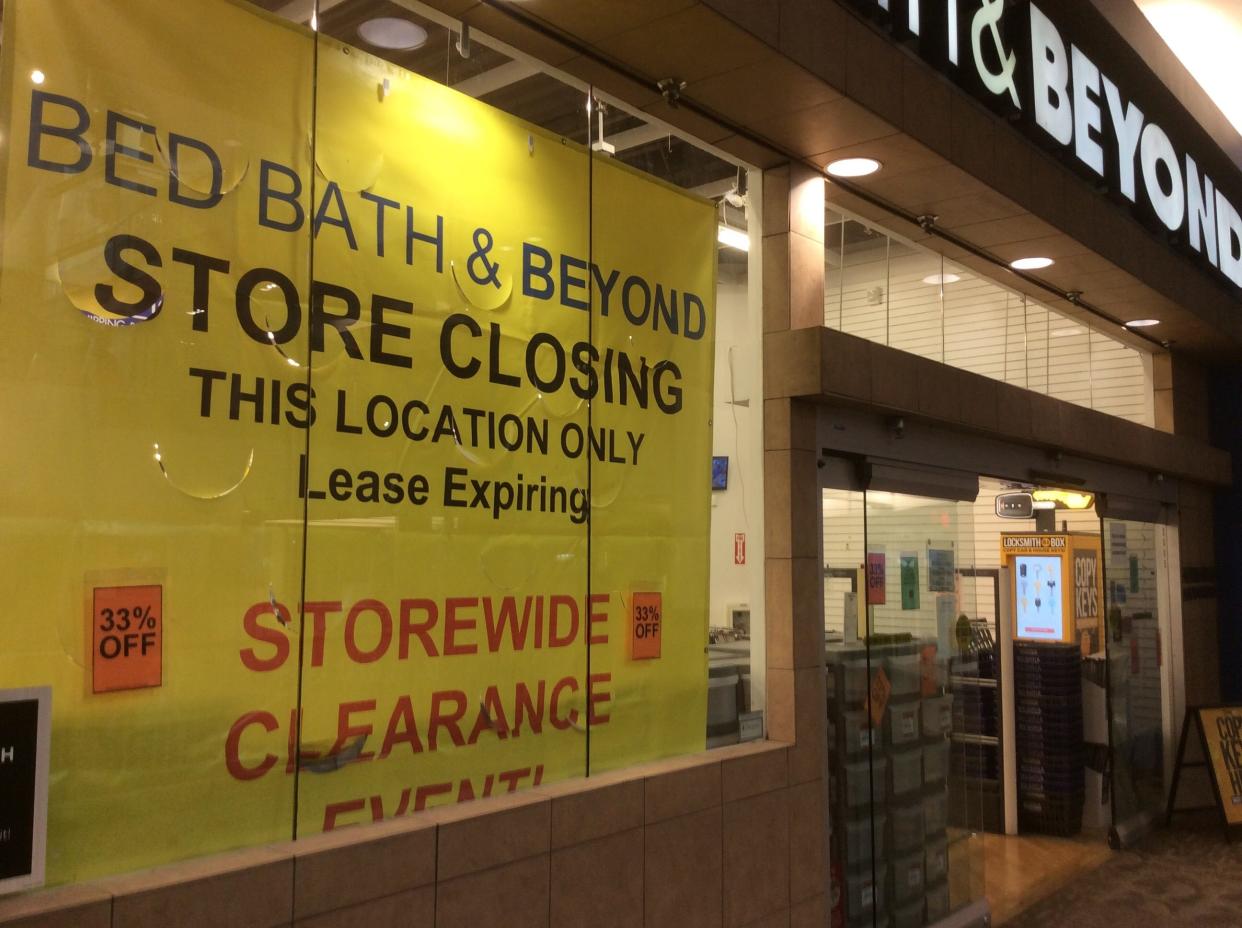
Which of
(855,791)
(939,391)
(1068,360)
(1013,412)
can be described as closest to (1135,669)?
(1068,360)

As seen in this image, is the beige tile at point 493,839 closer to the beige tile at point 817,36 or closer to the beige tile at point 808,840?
the beige tile at point 808,840

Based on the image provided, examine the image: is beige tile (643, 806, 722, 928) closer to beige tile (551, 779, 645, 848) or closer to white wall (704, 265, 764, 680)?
beige tile (551, 779, 645, 848)

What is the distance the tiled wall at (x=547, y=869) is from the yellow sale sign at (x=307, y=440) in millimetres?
129

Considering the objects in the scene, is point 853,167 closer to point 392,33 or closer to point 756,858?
point 392,33

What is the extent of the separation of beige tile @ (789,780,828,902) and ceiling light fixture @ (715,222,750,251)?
7.02ft

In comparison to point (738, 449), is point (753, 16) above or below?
above

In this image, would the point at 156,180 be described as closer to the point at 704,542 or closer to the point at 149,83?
the point at 149,83

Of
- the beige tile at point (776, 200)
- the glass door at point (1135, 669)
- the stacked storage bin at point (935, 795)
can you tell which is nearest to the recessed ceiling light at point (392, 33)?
the beige tile at point (776, 200)

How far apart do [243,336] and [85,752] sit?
1002 mm

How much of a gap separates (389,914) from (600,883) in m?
0.77

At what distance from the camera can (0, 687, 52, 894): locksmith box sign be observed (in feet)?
6.66

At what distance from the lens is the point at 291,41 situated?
271 centimetres

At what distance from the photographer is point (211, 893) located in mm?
2289

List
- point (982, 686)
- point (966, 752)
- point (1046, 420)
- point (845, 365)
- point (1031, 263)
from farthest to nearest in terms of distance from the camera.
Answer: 1. point (982, 686)
2. point (1046, 420)
3. point (1031, 263)
4. point (966, 752)
5. point (845, 365)
